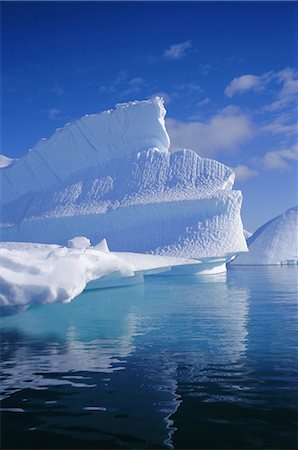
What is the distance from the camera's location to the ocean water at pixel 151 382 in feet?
10.5

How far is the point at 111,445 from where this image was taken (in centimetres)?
307

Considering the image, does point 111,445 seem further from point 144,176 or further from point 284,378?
point 144,176

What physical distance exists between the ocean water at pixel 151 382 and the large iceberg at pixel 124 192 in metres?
11.1

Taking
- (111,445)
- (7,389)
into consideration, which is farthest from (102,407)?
(7,389)

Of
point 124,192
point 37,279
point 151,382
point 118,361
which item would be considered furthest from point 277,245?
point 151,382

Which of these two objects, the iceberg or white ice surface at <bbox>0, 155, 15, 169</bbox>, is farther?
the iceberg

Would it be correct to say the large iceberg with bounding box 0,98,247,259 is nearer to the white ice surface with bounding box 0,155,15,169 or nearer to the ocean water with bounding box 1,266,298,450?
the white ice surface with bounding box 0,155,15,169

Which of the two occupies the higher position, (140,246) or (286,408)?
(140,246)

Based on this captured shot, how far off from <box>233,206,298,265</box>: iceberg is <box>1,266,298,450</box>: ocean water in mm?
26639

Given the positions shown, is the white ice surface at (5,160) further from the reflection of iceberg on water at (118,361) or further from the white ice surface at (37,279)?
the white ice surface at (37,279)

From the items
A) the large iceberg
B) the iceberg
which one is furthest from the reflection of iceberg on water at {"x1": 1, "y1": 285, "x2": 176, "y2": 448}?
the iceberg

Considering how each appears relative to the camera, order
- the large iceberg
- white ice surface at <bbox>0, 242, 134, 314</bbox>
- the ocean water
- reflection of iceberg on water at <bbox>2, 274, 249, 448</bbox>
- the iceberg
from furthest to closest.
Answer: the iceberg → the large iceberg → white ice surface at <bbox>0, 242, 134, 314</bbox> → reflection of iceberg on water at <bbox>2, 274, 249, 448</bbox> → the ocean water

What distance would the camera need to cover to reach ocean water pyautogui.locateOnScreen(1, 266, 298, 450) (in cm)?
321

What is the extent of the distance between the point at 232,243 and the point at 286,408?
1625cm
